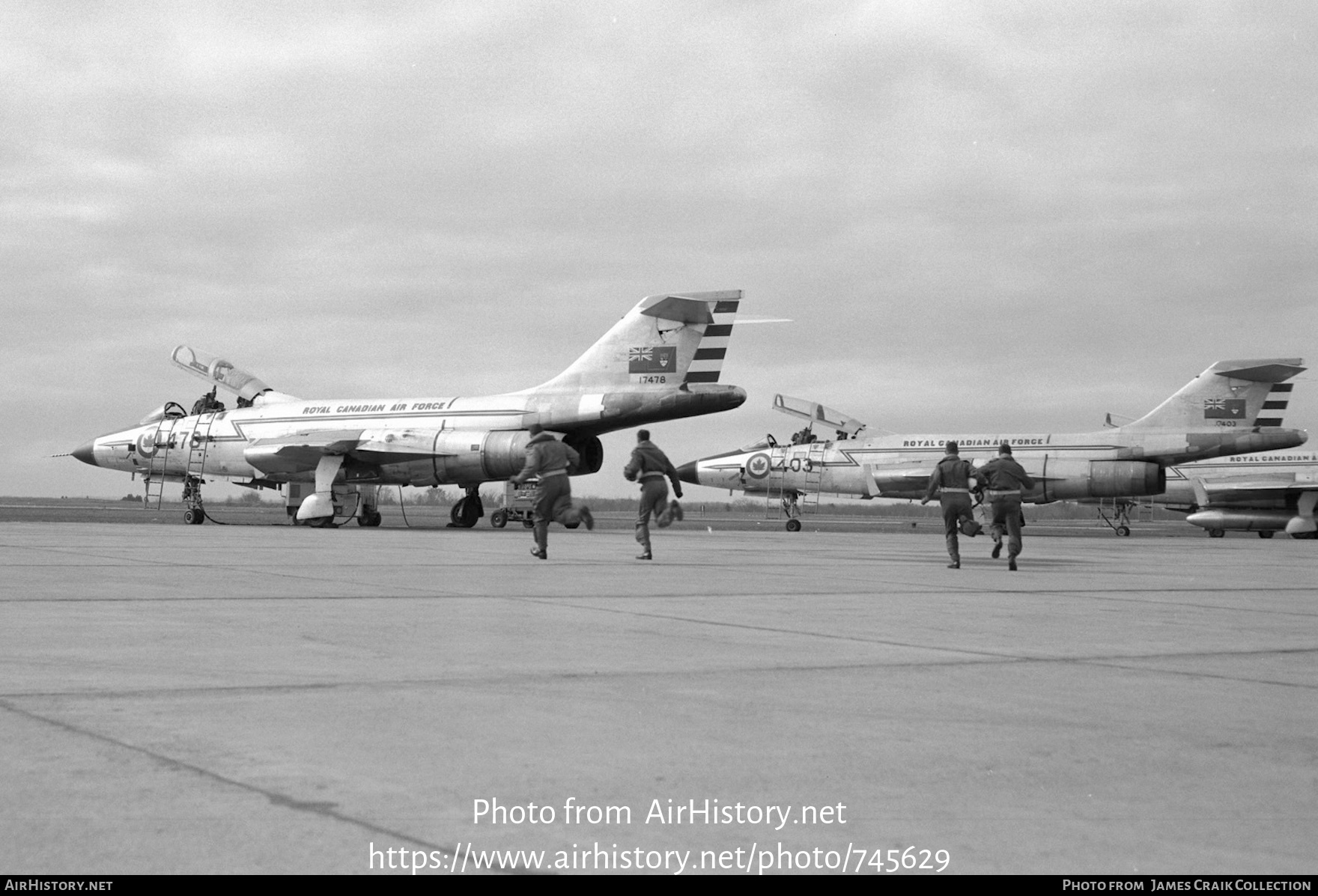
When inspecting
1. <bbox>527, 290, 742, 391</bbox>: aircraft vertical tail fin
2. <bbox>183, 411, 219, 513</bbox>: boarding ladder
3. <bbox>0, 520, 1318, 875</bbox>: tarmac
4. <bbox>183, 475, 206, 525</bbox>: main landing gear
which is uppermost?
<bbox>527, 290, 742, 391</bbox>: aircraft vertical tail fin

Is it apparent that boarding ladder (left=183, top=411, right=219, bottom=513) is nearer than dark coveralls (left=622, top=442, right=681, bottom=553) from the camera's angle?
No

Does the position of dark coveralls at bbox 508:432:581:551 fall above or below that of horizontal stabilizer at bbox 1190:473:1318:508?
above

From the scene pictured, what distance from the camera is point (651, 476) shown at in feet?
58.5

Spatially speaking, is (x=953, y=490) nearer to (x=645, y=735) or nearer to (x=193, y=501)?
(x=645, y=735)

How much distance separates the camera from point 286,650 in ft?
22.9

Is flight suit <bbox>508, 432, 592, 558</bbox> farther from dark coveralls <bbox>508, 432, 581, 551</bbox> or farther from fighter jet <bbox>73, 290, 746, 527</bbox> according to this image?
fighter jet <bbox>73, 290, 746, 527</bbox>

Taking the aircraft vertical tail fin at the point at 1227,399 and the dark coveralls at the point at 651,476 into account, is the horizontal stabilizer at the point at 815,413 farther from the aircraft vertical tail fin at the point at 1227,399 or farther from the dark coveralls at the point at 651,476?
the dark coveralls at the point at 651,476

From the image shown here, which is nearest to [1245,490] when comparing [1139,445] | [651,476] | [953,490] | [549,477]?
[1139,445]

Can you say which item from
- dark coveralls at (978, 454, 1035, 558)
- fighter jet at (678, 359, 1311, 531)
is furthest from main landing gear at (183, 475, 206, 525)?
dark coveralls at (978, 454, 1035, 558)

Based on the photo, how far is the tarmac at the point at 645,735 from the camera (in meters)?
3.38

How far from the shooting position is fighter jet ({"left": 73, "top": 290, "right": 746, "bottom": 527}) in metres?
33.1

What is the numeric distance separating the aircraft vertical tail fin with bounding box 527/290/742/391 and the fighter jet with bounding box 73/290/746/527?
0.04m

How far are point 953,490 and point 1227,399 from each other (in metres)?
26.7

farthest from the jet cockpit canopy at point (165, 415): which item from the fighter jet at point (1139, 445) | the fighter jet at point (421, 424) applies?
the fighter jet at point (1139, 445)
